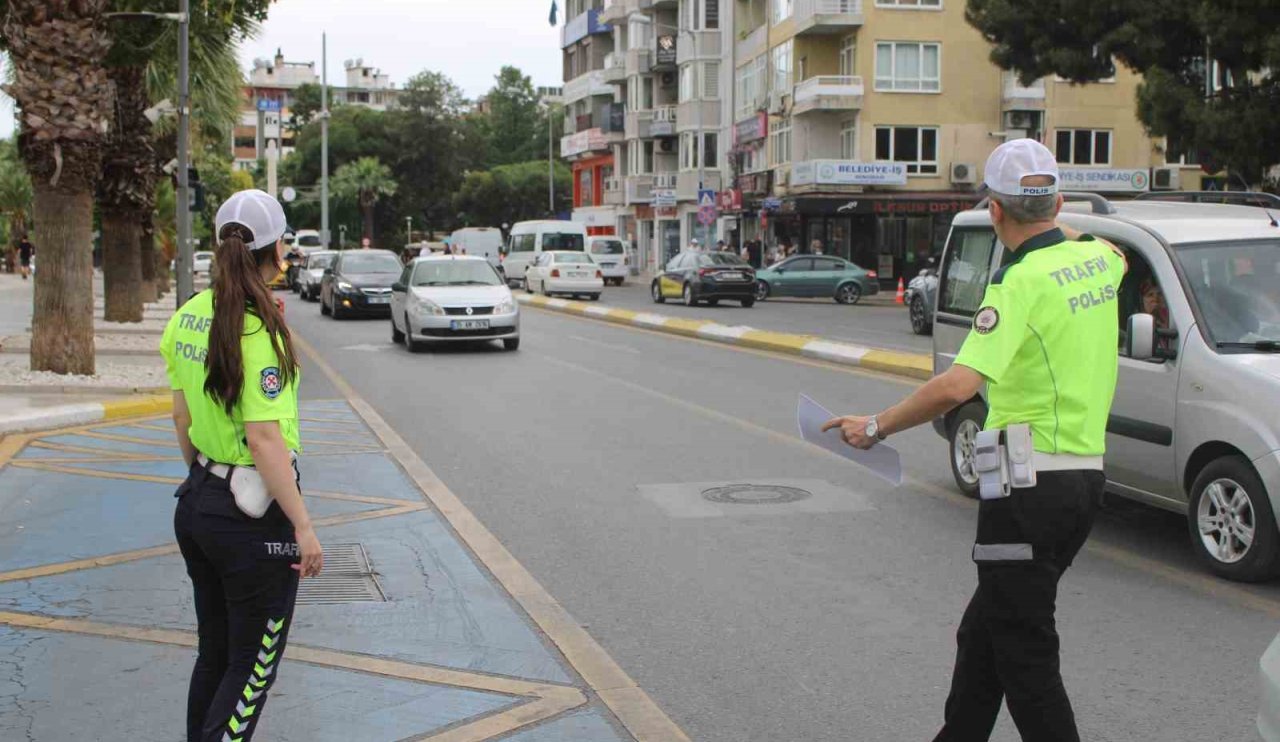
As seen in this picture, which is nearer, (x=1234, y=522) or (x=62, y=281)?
(x=1234, y=522)

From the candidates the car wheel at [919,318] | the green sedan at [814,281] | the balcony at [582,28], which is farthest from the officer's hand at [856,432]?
the balcony at [582,28]

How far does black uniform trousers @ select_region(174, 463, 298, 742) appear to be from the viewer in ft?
12.5

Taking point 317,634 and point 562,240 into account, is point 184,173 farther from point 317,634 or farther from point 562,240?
point 562,240

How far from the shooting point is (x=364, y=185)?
320ft

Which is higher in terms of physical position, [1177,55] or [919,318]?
[1177,55]

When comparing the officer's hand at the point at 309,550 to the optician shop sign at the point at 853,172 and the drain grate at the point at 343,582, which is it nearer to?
the drain grate at the point at 343,582

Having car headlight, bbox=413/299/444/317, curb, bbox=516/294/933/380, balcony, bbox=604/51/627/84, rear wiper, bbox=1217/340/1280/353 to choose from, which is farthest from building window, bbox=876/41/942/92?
rear wiper, bbox=1217/340/1280/353

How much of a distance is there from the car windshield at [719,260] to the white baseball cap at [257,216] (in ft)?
108

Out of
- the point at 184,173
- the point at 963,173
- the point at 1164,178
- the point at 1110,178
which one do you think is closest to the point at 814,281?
the point at 963,173

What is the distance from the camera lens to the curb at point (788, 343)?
17.4 m

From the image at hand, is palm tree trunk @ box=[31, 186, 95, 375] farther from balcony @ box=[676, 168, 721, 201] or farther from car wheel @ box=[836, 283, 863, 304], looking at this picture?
balcony @ box=[676, 168, 721, 201]

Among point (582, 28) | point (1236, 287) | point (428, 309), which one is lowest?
point (428, 309)

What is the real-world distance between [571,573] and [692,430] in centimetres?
532

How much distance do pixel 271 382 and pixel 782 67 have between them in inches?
2013
